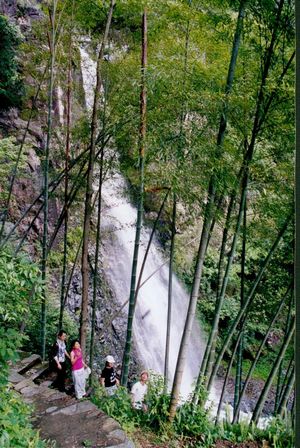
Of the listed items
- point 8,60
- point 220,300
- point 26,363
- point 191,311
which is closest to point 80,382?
point 26,363

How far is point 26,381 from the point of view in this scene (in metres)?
4.77

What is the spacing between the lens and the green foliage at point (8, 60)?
29.3 ft

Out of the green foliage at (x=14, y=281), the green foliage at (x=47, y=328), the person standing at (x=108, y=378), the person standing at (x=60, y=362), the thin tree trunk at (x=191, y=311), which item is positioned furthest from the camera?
the green foliage at (x=47, y=328)

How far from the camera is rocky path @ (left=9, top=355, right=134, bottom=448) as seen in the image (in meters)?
3.42

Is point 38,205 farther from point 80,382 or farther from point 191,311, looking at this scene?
point 191,311

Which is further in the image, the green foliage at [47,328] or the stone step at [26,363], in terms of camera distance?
Answer: the green foliage at [47,328]

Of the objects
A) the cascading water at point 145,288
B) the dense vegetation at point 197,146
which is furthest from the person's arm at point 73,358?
the cascading water at point 145,288

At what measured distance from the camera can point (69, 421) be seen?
148 inches

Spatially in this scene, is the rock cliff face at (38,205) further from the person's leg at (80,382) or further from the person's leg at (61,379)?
the person's leg at (80,382)

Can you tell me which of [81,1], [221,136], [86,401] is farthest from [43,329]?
[81,1]

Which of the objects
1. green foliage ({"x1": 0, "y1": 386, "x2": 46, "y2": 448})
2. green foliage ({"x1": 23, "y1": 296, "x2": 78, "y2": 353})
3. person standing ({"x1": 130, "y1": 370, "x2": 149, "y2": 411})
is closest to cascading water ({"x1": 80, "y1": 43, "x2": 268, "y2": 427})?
green foliage ({"x1": 23, "y1": 296, "x2": 78, "y2": 353})

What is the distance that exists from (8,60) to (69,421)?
7903 mm

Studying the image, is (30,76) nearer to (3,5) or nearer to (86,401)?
(3,5)

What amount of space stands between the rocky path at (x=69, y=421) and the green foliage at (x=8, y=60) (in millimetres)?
6660
